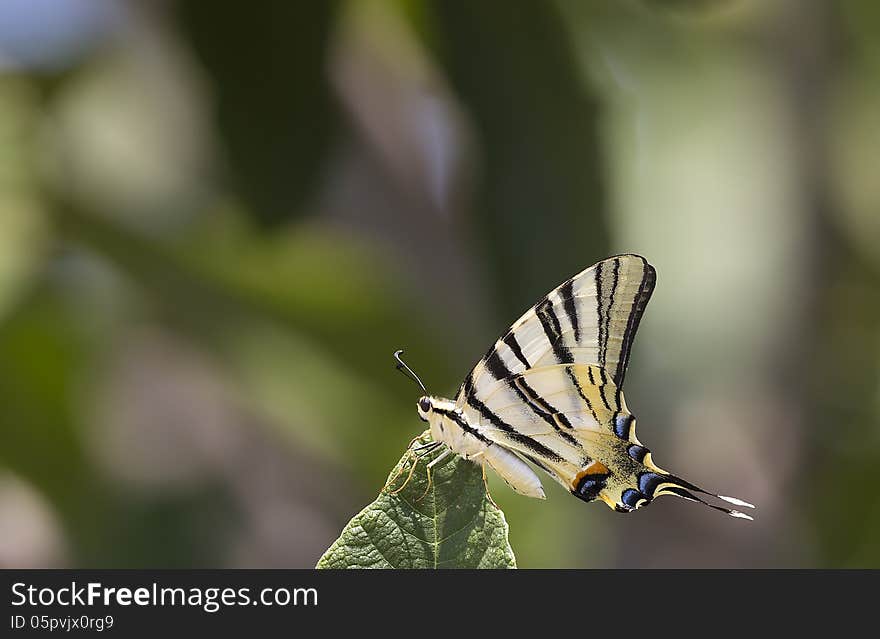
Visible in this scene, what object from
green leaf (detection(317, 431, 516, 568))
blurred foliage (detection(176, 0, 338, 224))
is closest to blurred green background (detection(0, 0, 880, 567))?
blurred foliage (detection(176, 0, 338, 224))

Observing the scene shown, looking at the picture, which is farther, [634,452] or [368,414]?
[368,414]

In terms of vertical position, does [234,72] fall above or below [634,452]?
above

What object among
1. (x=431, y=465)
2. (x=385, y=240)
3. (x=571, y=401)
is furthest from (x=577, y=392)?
(x=385, y=240)

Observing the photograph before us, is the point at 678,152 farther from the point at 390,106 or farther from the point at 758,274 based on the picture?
the point at 390,106

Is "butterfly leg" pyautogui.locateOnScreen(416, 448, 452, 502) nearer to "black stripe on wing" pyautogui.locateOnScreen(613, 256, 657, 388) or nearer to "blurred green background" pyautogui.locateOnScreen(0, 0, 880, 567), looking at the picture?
"black stripe on wing" pyautogui.locateOnScreen(613, 256, 657, 388)

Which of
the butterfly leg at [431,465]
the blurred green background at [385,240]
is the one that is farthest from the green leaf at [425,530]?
the blurred green background at [385,240]

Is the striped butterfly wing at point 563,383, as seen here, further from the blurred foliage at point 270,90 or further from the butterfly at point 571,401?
the blurred foliage at point 270,90

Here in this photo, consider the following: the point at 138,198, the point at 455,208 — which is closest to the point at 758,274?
the point at 455,208
